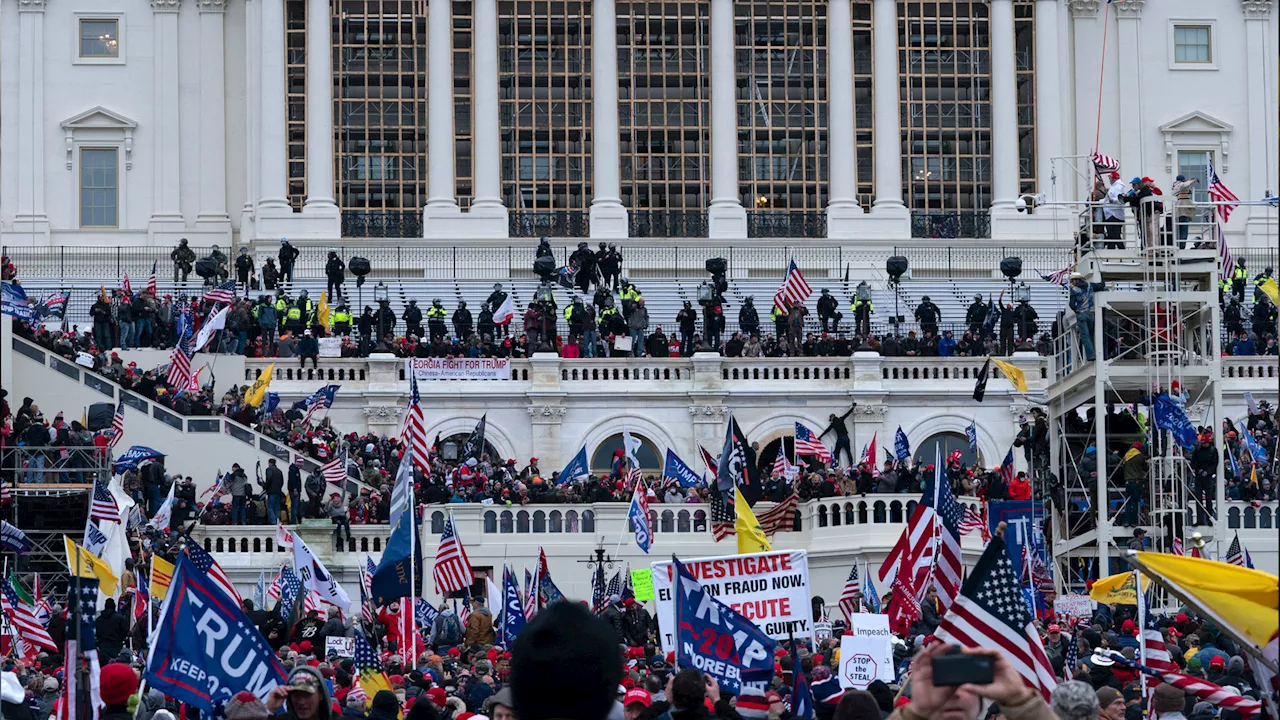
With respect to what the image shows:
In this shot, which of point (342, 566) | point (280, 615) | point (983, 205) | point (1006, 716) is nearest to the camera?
point (1006, 716)

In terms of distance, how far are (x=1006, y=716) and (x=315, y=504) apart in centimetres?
3315

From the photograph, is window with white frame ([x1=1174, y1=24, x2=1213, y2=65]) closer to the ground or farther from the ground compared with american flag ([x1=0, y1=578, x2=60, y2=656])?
farther from the ground

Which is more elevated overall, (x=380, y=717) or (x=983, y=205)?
(x=983, y=205)

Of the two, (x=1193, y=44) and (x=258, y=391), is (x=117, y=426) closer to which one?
(x=258, y=391)

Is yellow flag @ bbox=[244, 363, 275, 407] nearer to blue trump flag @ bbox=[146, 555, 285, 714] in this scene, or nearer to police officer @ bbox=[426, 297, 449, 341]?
police officer @ bbox=[426, 297, 449, 341]

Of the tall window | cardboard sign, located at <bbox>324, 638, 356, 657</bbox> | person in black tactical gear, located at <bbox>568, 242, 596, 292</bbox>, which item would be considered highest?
the tall window

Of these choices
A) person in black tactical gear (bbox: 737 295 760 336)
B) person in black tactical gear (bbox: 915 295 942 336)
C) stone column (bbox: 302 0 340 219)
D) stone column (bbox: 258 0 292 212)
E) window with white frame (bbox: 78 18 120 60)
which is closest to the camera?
person in black tactical gear (bbox: 737 295 760 336)

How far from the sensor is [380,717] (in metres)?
12.6

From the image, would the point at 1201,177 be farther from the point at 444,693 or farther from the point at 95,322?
the point at 444,693

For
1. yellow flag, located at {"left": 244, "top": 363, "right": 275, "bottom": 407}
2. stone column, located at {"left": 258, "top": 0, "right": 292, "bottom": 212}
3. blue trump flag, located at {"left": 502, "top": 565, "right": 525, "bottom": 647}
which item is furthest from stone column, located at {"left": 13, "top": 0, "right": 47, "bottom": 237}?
blue trump flag, located at {"left": 502, "top": 565, "right": 525, "bottom": 647}

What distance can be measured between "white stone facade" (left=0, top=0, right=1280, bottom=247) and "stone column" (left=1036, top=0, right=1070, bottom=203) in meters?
0.06

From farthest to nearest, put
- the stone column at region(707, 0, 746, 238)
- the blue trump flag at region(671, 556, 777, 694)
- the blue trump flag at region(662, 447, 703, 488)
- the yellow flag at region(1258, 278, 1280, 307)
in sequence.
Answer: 1. the stone column at region(707, 0, 746, 238)
2. the yellow flag at region(1258, 278, 1280, 307)
3. the blue trump flag at region(662, 447, 703, 488)
4. the blue trump flag at region(671, 556, 777, 694)

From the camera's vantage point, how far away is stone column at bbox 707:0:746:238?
6875 cm

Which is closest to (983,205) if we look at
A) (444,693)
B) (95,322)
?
(95,322)
